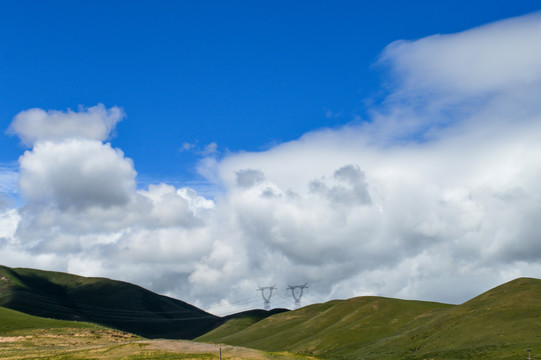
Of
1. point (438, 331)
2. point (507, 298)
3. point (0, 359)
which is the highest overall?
point (507, 298)

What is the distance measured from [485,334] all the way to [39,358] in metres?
124

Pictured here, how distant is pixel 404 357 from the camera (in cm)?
15750

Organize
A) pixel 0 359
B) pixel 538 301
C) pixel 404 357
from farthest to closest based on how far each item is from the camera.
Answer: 1. pixel 538 301
2. pixel 404 357
3. pixel 0 359

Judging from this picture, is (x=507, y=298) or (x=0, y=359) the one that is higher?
(x=507, y=298)

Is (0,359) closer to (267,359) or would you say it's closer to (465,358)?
(267,359)

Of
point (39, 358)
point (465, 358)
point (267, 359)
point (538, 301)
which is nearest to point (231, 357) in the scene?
point (267, 359)

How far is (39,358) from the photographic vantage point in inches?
4272

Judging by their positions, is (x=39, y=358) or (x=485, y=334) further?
(x=485, y=334)

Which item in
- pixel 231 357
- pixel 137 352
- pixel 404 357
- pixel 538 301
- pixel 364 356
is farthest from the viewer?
pixel 538 301

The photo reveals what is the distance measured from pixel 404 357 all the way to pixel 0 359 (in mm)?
107534

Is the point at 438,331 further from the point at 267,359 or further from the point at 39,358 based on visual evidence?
the point at 39,358

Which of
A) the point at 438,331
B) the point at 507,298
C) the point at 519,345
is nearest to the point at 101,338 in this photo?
the point at 438,331

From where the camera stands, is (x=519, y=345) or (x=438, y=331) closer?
(x=519, y=345)

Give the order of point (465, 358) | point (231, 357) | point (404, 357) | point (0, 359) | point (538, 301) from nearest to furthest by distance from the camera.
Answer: point (231, 357) → point (0, 359) → point (465, 358) → point (404, 357) → point (538, 301)
